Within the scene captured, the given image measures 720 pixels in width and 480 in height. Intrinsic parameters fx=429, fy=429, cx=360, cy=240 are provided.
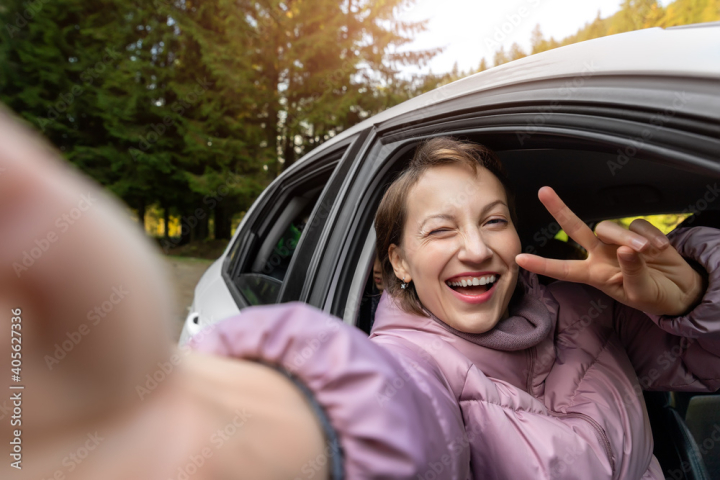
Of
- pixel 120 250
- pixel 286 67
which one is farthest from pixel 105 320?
pixel 286 67

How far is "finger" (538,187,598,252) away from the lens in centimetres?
102

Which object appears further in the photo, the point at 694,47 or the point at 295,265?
the point at 295,265

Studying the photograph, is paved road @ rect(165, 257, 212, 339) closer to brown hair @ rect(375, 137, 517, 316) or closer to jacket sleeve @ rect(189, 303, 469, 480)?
brown hair @ rect(375, 137, 517, 316)

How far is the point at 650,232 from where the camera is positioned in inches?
39.0

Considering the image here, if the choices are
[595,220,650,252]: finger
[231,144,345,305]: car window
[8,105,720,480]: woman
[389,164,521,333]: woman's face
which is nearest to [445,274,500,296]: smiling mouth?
[389,164,521,333]: woman's face

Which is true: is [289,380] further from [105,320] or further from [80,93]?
[80,93]

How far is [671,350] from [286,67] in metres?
15.6

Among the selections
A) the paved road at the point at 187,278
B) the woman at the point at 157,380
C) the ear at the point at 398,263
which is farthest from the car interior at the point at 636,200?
the paved road at the point at 187,278

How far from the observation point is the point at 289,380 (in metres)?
0.46

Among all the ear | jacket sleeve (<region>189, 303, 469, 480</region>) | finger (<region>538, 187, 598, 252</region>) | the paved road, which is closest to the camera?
jacket sleeve (<region>189, 303, 469, 480</region>)

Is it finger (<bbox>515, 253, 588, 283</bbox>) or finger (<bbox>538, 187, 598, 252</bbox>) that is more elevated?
finger (<bbox>538, 187, 598, 252</bbox>)

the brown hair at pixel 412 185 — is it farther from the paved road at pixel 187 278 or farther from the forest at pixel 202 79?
the forest at pixel 202 79

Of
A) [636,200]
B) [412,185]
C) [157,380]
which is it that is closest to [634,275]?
[412,185]

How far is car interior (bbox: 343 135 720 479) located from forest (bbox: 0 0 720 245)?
42.6 feet
